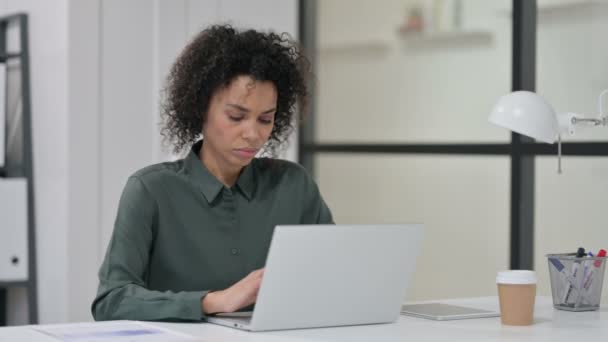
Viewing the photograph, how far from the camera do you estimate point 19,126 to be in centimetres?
356

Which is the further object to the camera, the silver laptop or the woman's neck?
the woman's neck

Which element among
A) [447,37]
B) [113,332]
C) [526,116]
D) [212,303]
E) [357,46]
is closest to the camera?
[113,332]

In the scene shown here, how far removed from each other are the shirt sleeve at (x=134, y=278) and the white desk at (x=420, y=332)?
4cm

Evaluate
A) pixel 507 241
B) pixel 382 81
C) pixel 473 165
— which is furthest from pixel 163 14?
pixel 507 241

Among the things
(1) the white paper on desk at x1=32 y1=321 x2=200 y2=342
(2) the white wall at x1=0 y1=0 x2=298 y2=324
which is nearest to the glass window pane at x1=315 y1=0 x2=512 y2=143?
(2) the white wall at x1=0 y1=0 x2=298 y2=324

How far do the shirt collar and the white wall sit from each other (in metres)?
1.22

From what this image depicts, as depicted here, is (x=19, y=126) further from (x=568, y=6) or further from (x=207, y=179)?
(x=568, y=6)

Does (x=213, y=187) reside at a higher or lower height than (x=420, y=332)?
higher

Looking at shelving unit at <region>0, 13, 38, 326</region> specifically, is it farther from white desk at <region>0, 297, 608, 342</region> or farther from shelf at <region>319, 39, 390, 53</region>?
white desk at <region>0, 297, 608, 342</region>

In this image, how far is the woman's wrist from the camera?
1870 millimetres

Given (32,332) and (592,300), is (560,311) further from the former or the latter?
(32,332)

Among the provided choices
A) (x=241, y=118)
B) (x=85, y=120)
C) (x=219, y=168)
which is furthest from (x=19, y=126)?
(x=241, y=118)

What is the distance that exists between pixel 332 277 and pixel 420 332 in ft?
0.67

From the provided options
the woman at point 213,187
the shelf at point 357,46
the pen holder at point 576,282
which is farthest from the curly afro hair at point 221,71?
the shelf at point 357,46
